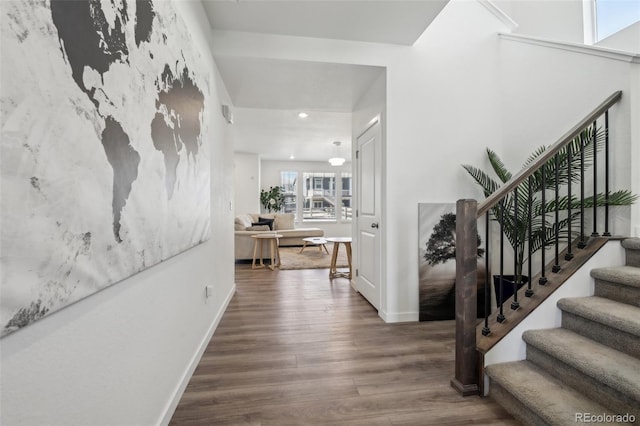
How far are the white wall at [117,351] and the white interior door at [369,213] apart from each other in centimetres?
171

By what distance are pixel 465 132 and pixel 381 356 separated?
2227mm

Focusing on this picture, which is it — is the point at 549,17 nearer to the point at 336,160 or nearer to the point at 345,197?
the point at 336,160

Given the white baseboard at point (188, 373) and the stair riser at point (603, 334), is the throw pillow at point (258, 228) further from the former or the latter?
the stair riser at point (603, 334)

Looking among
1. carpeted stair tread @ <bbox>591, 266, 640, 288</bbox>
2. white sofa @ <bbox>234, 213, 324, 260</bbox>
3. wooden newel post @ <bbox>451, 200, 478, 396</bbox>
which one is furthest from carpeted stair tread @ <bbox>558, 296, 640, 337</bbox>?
white sofa @ <bbox>234, 213, 324, 260</bbox>

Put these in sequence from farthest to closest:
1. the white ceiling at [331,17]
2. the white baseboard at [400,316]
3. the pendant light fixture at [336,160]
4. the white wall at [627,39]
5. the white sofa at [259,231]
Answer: the pendant light fixture at [336,160] < the white sofa at [259,231] < the white baseboard at [400,316] < the white wall at [627,39] < the white ceiling at [331,17]

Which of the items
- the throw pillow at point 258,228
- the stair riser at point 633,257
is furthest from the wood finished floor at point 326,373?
the throw pillow at point 258,228

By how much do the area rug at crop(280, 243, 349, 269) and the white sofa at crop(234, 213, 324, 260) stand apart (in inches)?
12.2

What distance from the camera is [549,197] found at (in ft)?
8.92

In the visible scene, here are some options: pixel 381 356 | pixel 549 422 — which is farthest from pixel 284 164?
pixel 549 422

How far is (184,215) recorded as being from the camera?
1662 mm

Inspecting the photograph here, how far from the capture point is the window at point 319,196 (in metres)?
9.43

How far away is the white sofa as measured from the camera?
575cm

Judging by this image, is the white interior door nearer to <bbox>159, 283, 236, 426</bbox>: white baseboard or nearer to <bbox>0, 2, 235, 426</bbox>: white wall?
<bbox>159, 283, 236, 426</bbox>: white baseboard

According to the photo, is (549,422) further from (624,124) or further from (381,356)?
(624,124)
